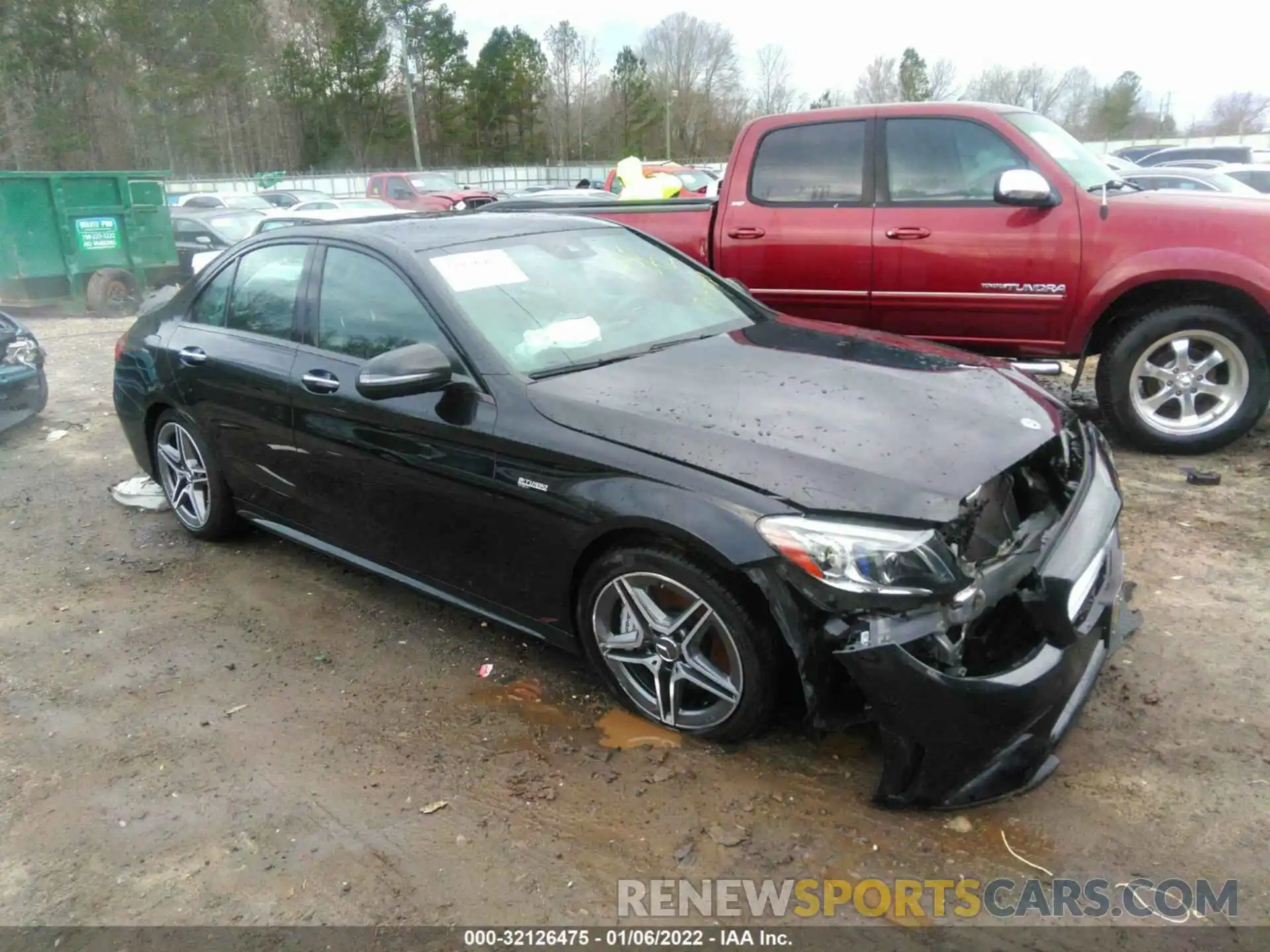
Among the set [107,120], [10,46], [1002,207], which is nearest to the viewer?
[1002,207]

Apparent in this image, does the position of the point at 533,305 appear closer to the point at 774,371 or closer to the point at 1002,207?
the point at 774,371

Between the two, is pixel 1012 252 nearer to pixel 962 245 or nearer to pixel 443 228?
pixel 962 245

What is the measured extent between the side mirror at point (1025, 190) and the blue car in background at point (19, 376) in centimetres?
676

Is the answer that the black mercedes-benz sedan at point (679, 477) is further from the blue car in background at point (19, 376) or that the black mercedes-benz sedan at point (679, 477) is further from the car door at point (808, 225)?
the blue car in background at point (19, 376)

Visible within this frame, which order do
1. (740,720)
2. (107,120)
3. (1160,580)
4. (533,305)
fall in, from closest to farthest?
(740,720)
(533,305)
(1160,580)
(107,120)

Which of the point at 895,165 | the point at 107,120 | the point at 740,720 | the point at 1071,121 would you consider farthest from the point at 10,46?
the point at 1071,121

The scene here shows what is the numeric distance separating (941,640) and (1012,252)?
3751 millimetres

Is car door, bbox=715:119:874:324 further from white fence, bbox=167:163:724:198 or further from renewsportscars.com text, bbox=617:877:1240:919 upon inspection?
white fence, bbox=167:163:724:198

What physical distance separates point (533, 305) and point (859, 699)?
1922mm

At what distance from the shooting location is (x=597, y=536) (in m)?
2.99

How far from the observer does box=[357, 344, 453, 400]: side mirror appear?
3221 millimetres

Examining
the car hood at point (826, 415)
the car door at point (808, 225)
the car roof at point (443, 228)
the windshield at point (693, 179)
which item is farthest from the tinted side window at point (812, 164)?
the windshield at point (693, 179)

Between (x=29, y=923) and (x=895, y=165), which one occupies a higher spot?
(x=895, y=165)

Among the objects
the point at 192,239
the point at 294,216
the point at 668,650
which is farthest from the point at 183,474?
the point at 192,239
